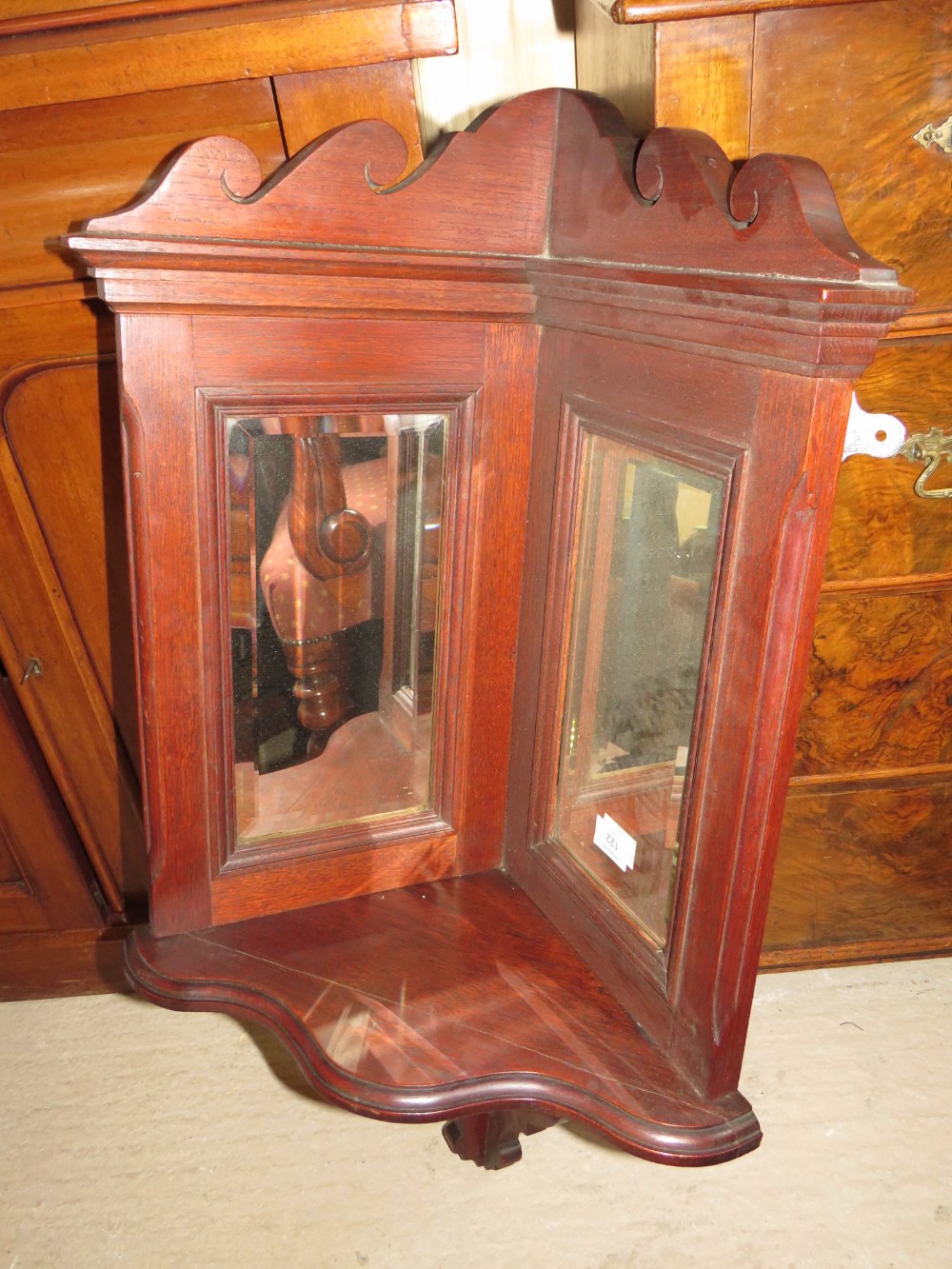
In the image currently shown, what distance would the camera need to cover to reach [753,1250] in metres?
1.15

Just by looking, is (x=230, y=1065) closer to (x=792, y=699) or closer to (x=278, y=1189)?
(x=278, y=1189)

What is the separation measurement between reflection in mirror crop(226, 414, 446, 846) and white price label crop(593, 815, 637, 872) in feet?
0.61

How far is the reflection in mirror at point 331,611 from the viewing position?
829 millimetres

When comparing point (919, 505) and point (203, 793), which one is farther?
point (919, 505)

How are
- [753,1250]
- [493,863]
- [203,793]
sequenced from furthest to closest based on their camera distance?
1. [753,1250]
2. [493,863]
3. [203,793]

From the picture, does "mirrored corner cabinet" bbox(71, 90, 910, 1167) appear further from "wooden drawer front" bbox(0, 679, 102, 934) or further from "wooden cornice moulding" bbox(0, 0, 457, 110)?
"wooden drawer front" bbox(0, 679, 102, 934)

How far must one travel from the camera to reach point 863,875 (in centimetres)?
137

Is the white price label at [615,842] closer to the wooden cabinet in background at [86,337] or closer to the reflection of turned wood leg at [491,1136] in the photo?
the reflection of turned wood leg at [491,1136]

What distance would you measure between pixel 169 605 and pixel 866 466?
2.44 feet

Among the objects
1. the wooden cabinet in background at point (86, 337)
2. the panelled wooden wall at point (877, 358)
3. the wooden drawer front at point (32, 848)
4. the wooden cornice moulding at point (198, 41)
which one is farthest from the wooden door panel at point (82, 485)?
the panelled wooden wall at point (877, 358)

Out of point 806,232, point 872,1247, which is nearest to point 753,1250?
point 872,1247

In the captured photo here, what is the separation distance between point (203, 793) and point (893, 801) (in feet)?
2.99

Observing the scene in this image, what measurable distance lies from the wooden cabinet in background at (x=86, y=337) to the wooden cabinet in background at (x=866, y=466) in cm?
23

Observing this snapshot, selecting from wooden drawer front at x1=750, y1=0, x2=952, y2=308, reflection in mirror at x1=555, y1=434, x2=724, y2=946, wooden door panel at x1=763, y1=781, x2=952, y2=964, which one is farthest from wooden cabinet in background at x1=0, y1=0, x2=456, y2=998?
wooden door panel at x1=763, y1=781, x2=952, y2=964
